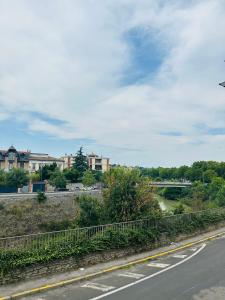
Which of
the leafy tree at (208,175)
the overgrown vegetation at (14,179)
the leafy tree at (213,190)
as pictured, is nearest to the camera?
the leafy tree at (213,190)

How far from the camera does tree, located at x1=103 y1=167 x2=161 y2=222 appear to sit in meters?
19.1

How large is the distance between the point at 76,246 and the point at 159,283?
3.25 meters

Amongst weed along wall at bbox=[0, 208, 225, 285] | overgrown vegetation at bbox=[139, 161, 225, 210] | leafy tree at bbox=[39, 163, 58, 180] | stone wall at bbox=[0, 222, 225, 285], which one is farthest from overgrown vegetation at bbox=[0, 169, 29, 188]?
stone wall at bbox=[0, 222, 225, 285]

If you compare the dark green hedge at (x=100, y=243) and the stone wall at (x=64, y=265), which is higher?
the dark green hedge at (x=100, y=243)

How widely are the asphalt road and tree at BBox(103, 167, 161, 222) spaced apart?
204 inches

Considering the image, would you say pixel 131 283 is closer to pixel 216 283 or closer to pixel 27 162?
pixel 216 283

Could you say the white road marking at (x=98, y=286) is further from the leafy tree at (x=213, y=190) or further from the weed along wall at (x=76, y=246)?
the leafy tree at (x=213, y=190)

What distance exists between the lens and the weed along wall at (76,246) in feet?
33.3

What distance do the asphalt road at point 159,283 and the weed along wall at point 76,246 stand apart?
1.18 metres

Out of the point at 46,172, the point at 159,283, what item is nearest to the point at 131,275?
the point at 159,283

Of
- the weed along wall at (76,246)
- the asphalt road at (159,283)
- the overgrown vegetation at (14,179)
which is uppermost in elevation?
the overgrown vegetation at (14,179)

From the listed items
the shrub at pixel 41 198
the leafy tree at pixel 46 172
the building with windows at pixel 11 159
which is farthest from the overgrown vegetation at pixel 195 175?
the building with windows at pixel 11 159

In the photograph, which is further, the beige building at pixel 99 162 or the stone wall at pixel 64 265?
the beige building at pixel 99 162

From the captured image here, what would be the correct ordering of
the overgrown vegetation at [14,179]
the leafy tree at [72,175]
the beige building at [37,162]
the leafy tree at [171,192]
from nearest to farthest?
the overgrown vegetation at [14,179] → the leafy tree at [72,175] → the leafy tree at [171,192] → the beige building at [37,162]
